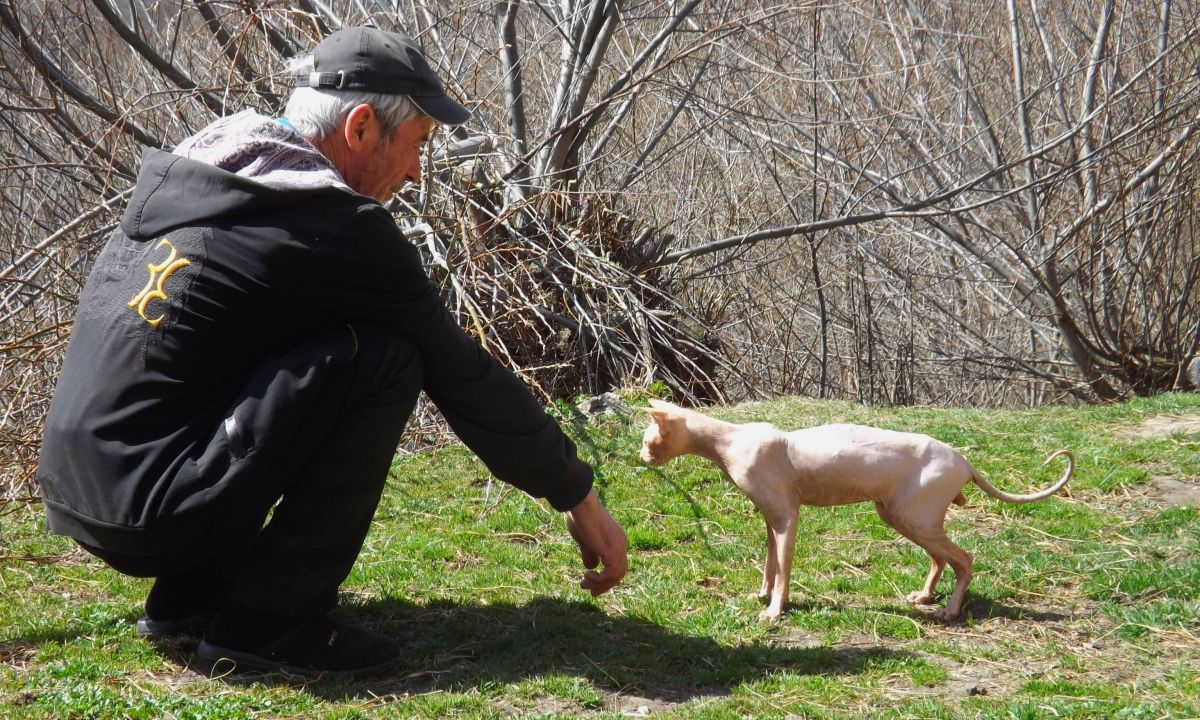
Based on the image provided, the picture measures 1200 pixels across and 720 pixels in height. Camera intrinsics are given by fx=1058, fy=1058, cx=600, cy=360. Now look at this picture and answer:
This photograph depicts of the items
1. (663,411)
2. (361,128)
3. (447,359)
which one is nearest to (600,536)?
(663,411)

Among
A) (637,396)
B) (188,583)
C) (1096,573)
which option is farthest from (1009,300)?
(188,583)

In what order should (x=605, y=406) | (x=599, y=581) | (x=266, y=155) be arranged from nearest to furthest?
(x=266, y=155), (x=599, y=581), (x=605, y=406)

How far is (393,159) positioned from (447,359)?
0.63 m

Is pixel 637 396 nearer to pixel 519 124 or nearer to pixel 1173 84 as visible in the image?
pixel 519 124

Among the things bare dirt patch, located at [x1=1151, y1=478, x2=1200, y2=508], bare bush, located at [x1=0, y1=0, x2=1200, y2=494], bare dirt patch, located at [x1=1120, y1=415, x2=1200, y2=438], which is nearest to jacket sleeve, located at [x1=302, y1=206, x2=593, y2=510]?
bare bush, located at [x1=0, y1=0, x2=1200, y2=494]

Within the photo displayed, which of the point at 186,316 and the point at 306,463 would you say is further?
the point at 306,463

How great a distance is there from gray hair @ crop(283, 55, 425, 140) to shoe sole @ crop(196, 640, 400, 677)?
1508 mm

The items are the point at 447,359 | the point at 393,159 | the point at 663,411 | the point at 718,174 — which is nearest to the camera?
the point at 447,359

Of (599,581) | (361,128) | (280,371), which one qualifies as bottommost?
(599,581)

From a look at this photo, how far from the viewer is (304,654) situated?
3.07 m

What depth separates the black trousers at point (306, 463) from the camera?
2.74 m

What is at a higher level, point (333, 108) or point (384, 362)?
point (333, 108)

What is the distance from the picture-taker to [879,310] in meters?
14.4

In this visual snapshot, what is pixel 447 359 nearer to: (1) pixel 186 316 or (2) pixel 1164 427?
(1) pixel 186 316
